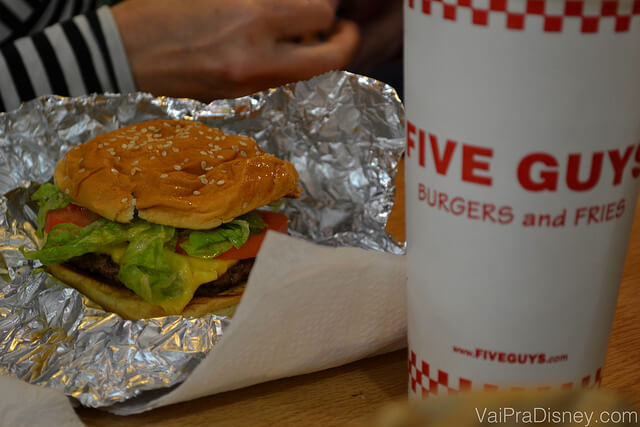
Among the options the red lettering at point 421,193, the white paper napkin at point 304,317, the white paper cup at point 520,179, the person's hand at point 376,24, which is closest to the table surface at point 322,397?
the white paper napkin at point 304,317

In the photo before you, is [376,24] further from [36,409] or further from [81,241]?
[36,409]

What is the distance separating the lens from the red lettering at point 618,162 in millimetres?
496

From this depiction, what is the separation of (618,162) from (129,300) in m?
0.76

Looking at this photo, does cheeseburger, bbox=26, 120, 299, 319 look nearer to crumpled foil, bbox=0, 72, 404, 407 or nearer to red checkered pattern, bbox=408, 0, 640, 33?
crumpled foil, bbox=0, 72, 404, 407

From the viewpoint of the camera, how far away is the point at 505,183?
502 millimetres

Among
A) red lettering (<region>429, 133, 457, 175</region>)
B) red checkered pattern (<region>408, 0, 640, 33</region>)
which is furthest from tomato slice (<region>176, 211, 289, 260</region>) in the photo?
red checkered pattern (<region>408, 0, 640, 33</region>)

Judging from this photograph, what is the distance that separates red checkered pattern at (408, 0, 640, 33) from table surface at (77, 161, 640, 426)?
417mm

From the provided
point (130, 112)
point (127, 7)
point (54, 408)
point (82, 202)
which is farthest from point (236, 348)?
point (127, 7)

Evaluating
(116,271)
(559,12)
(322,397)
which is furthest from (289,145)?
(559,12)

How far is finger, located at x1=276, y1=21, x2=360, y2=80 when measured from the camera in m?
1.68

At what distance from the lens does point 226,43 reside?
1680mm

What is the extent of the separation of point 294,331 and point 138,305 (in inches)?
16.2

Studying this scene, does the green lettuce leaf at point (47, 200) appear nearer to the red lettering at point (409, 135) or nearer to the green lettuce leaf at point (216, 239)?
the green lettuce leaf at point (216, 239)

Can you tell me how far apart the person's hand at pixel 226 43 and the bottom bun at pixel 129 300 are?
0.71 m
